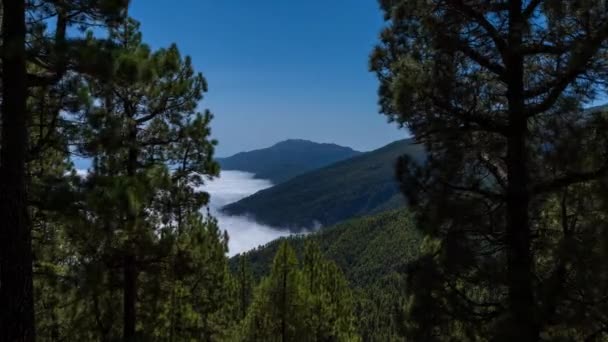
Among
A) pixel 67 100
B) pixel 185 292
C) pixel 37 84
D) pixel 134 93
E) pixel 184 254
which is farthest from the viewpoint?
pixel 185 292

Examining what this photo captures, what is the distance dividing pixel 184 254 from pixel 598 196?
10478 millimetres

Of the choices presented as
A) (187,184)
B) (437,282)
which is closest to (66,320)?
(187,184)

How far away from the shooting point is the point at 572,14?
23.5 ft

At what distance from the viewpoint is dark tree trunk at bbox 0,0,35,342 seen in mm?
6988

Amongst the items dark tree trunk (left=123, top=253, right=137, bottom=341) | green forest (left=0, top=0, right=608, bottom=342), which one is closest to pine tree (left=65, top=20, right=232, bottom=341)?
dark tree trunk (left=123, top=253, right=137, bottom=341)

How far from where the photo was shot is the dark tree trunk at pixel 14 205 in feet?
22.9

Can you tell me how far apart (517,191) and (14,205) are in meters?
7.92

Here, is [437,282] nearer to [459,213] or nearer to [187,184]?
[459,213]

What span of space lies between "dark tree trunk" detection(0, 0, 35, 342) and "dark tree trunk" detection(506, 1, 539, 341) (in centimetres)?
745

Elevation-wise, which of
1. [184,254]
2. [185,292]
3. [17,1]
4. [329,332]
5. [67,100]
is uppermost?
[17,1]

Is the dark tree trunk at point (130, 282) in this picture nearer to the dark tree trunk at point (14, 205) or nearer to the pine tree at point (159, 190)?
the pine tree at point (159, 190)

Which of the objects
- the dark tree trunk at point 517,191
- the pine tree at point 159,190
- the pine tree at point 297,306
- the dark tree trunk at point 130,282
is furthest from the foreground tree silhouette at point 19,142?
the pine tree at point 297,306

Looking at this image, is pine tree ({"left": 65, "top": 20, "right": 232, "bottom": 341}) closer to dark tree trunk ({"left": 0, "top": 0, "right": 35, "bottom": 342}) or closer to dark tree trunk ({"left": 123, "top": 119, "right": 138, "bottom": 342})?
dark tree trunk ({"left": 123, "top": 119, "right": 138, "bottom": 342})

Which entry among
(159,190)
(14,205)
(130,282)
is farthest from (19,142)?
(130,282)
